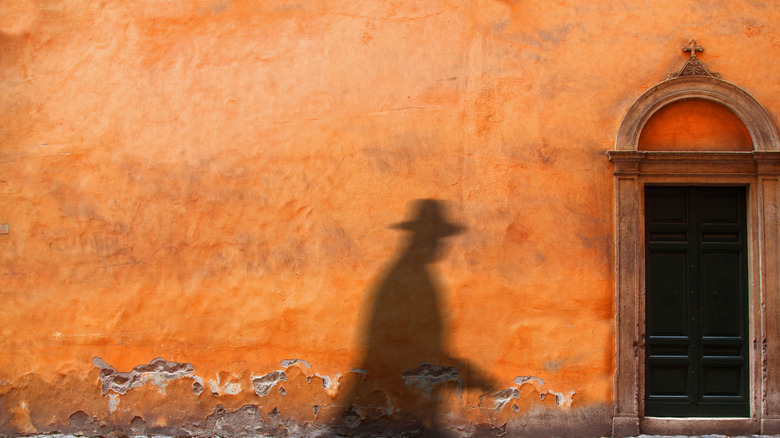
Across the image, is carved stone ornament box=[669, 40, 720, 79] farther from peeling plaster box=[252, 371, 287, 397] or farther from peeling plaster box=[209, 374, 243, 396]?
peeling plaster box=[209, 374, 243, 396]

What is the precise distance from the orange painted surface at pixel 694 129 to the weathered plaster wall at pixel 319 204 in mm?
297

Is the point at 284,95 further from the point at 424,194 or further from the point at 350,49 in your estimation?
the point at 424,194

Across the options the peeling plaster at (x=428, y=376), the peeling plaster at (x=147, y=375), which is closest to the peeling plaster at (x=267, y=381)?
the peeling plaster at (x=147, y=375)

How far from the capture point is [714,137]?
5320mm

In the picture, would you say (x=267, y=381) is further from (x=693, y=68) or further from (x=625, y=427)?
(x=693, y=68)

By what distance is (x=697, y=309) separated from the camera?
5.23 metres

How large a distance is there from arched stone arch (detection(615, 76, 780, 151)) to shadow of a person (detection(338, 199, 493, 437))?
164 centimetres

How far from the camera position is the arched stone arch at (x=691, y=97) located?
5.21 m

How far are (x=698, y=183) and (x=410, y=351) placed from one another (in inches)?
110

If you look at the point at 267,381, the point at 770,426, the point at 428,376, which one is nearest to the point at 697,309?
the point at 770,426

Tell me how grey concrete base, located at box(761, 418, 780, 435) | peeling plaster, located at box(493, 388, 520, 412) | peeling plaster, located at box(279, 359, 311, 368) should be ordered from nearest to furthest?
1. grey concrete base, located at box(761, 418, 780, 435)
2. peeling plaster, located at box(493, 388, 520, 412)
3. peeling plaster, located at box(279, 359, 311, 368)

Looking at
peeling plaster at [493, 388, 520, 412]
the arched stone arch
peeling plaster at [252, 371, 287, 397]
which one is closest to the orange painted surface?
the arched stone arch

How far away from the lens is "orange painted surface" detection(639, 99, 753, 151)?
17.4 ft

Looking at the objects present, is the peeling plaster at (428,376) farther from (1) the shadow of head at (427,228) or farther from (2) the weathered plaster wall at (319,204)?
(1) the shadow of head at (427,228)
